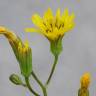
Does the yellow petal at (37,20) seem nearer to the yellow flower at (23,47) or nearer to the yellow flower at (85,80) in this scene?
the yellow flower at (23,47)

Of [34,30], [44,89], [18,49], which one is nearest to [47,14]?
[34,30]

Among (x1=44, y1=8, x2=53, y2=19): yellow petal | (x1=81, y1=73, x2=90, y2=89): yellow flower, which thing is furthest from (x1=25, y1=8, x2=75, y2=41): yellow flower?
(x1=81, y1=73, x2=90, y2=89): yellow flower

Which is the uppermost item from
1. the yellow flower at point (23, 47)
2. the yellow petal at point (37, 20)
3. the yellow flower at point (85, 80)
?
the yellow petal at point (37, 20)

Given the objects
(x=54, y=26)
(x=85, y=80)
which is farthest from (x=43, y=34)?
(x=85, y=80)

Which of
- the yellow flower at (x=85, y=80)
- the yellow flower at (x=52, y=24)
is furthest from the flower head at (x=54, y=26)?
the yellow flower at (x=85, y=80)

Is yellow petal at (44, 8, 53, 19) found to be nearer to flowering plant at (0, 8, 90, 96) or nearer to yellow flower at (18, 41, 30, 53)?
flowering plant at (0, 8, 90, 96)

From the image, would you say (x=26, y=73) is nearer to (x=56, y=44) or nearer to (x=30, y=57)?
(x=30, y=57)

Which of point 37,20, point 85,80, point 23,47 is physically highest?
point 37,20

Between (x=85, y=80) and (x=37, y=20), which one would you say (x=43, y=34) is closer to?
(x=37, y=20)

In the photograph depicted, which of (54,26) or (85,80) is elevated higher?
(54,26)
